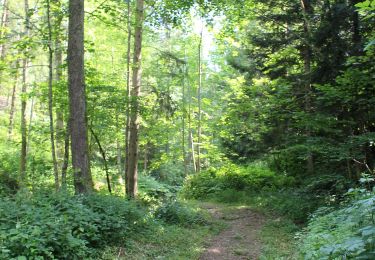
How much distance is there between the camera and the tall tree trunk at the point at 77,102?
7746 mm

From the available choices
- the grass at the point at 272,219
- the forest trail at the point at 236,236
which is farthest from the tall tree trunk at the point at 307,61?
the forest trail at the point at 236,236

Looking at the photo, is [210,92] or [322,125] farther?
[210,92]

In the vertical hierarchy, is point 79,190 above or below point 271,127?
below

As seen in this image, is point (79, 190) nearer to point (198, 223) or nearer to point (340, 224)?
point (198, 223)

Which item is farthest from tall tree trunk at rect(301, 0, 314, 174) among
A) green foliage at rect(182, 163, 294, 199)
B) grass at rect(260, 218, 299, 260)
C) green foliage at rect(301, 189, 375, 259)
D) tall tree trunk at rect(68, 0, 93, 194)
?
tall tree trunk at rect(68, 0, 93, 194)

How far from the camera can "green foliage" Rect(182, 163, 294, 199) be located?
1571 cm

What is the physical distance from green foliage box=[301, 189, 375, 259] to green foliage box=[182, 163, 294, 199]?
743 centimetres

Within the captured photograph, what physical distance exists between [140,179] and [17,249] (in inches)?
485

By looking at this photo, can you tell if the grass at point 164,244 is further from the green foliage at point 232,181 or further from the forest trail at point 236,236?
the green foliage at point 232,181

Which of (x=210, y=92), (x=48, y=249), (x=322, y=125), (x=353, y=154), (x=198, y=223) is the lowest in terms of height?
(x=198, y=223)

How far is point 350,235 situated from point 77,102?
6.19 meters

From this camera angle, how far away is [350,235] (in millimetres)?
4285

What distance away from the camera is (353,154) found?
8250 mm

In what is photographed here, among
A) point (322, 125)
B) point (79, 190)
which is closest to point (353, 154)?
point (322, 125)
